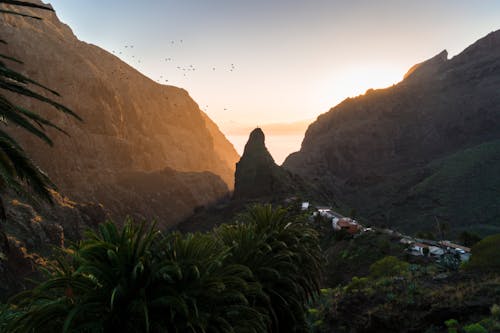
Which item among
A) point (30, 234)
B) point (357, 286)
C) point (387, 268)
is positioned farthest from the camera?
point (30, 234)

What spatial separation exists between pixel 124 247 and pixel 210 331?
3959 mm

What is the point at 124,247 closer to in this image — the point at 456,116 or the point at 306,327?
the point at 306,327

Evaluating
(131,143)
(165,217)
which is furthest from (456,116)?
(131,143)

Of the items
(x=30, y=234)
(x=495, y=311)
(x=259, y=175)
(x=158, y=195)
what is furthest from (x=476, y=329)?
(x=158, y=195)

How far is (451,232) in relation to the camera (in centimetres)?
9788

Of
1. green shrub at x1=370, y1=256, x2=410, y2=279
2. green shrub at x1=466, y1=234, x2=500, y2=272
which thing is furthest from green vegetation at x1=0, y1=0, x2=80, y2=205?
green shrub at x1=370, y1=256, x2=410, y2=279

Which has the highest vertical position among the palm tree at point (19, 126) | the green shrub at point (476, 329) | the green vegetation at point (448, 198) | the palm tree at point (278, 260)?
the palm tree at point (19, 126)

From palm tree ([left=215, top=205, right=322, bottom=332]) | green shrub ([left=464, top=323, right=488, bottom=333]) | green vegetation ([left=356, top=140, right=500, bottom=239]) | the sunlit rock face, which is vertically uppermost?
the sunlit rock face

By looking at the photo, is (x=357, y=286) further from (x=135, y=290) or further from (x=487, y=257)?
(x=135, y=290)

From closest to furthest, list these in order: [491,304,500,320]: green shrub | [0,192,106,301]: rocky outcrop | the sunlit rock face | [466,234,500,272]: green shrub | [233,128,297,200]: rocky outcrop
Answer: [491,304,500,320]: green shrub
[466,234,500,272]: green shrub
[0,192,106,301]: rocky outcrop
[233,128,297,200]: rocky outcrop
the sunlit rock face

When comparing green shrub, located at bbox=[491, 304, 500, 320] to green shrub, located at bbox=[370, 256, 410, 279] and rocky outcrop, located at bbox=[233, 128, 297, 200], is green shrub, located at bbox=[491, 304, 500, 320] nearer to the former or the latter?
green shrub, located at bbox=[370, 256, 410, 279]

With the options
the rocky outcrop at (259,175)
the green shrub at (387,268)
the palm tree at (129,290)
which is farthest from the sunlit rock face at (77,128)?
the palm tree at (129,290)

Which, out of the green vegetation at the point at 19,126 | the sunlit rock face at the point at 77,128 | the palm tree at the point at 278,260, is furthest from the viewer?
the sunlit rock face at the point at 77,128

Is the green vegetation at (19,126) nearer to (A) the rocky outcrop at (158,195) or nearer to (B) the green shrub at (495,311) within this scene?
(B) the green shrub at (495,311)
